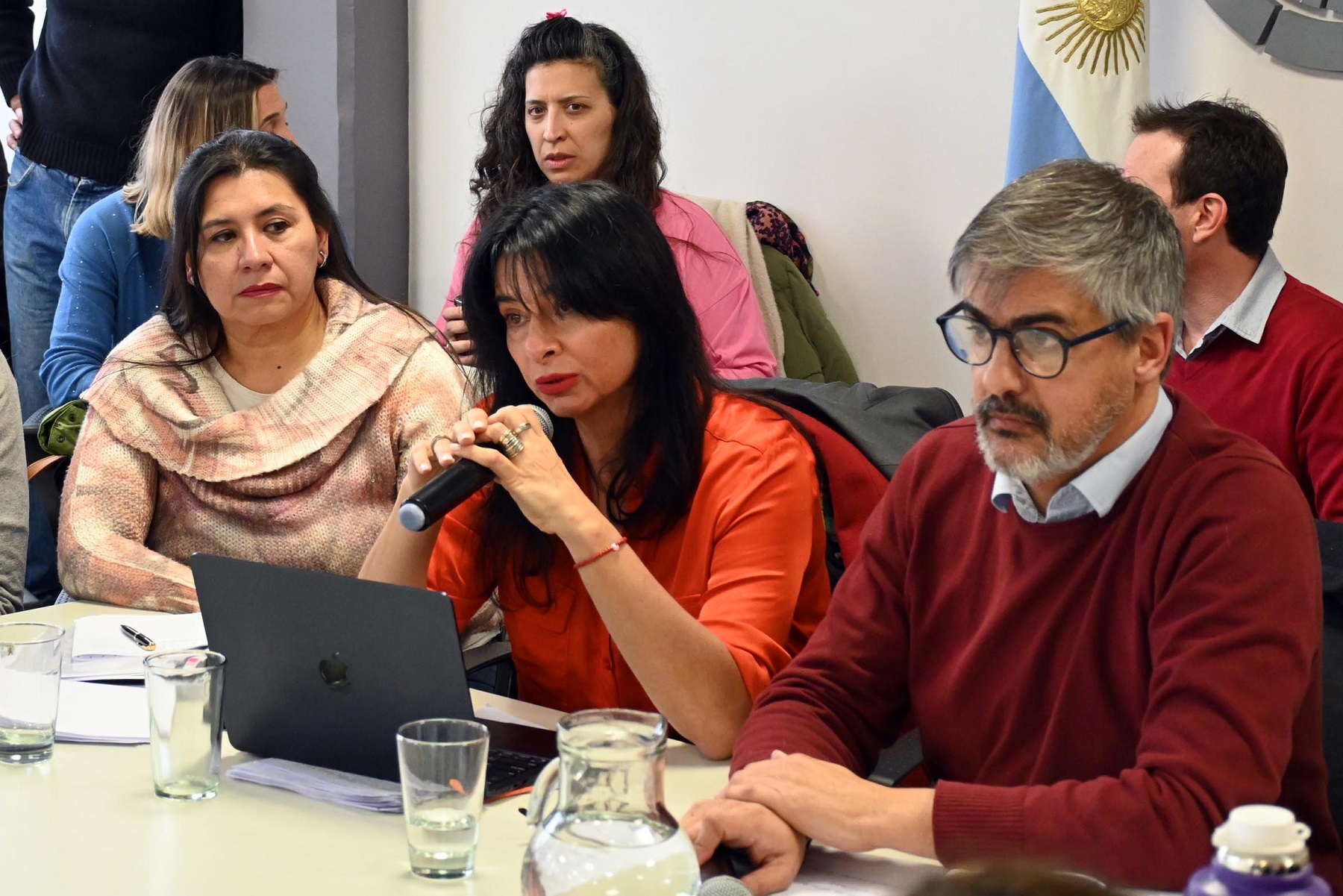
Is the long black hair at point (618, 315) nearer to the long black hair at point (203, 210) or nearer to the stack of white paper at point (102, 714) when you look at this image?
the stack of white paper at point (102, 714)

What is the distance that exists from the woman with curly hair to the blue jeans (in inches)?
48.2

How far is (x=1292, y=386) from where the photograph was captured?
7.30ft

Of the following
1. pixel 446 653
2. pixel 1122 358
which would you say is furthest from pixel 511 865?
pixel 1122 358

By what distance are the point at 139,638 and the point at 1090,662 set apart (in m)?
1.14

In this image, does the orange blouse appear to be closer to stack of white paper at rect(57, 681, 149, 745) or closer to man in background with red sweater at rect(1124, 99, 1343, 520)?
stack of white paper at rect(57, 681, 149, 745)

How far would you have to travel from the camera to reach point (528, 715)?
1.56 m

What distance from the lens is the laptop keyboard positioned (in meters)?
1.30

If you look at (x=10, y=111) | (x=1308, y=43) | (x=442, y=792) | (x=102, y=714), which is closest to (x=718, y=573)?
(x=442, y=792)

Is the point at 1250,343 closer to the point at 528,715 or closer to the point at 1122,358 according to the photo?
the point at 1122,358

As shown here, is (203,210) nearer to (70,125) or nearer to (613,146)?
(613,146)

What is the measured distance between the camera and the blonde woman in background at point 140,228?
305 centimetres

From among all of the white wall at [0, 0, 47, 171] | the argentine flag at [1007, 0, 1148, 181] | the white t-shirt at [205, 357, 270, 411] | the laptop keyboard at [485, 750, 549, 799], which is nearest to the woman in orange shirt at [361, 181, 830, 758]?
the laptop keyboard at [485, 750, 549, 799]

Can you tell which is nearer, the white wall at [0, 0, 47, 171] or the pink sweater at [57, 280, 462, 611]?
the pink sweater at [57, 280, 462, 611]

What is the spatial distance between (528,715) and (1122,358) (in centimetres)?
75
